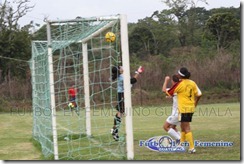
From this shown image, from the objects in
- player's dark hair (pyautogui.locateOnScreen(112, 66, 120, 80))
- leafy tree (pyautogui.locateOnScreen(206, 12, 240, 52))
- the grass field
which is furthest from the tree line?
player's dark hair (pyautogui.locateOnScreen(112, 66, 120, 80))

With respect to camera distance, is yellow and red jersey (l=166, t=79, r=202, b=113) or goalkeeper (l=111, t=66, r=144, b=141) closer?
yellow and red jersey (l=166, t=79, r=202, b=113)

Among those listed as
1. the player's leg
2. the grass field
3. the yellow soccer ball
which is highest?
the yellow soccer ball

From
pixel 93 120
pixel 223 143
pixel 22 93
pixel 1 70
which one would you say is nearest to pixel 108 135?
pixel 223 143

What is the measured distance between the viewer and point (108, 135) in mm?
10477

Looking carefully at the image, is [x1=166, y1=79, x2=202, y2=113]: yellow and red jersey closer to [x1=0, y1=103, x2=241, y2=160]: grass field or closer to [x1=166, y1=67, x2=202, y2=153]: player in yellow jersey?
[x1=166, y1=67, x2=202, y2=153]: player in yellow jersey

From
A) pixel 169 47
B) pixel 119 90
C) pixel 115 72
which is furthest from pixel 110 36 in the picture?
pixel 169 47

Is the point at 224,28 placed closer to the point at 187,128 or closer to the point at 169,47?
the point at 169,47

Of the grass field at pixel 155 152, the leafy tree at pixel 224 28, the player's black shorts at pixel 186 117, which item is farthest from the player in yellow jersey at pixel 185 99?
the leafy tree at pixel 224 28

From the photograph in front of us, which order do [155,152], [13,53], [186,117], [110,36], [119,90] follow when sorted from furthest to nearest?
1. [13,53]
2. [119,90]
3. [110,36]
4. [155,152]
5. [186,117]

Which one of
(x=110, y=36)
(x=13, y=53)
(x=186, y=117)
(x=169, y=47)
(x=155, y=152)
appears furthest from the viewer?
(x=169, y=47)

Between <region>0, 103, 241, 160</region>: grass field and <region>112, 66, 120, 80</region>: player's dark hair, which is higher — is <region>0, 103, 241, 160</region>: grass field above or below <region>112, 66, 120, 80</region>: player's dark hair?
below

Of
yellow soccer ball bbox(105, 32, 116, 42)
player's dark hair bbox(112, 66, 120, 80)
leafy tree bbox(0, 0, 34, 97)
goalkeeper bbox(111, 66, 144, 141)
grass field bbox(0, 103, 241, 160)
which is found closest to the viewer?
grass field bbox(0, 103, 241, 160)

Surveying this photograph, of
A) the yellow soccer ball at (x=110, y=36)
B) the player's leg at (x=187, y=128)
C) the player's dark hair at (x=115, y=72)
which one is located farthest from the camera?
the player's dark hair at (x=115, y=72)

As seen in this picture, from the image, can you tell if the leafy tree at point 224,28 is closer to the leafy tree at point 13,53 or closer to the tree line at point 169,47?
the tree line at point 169,47
